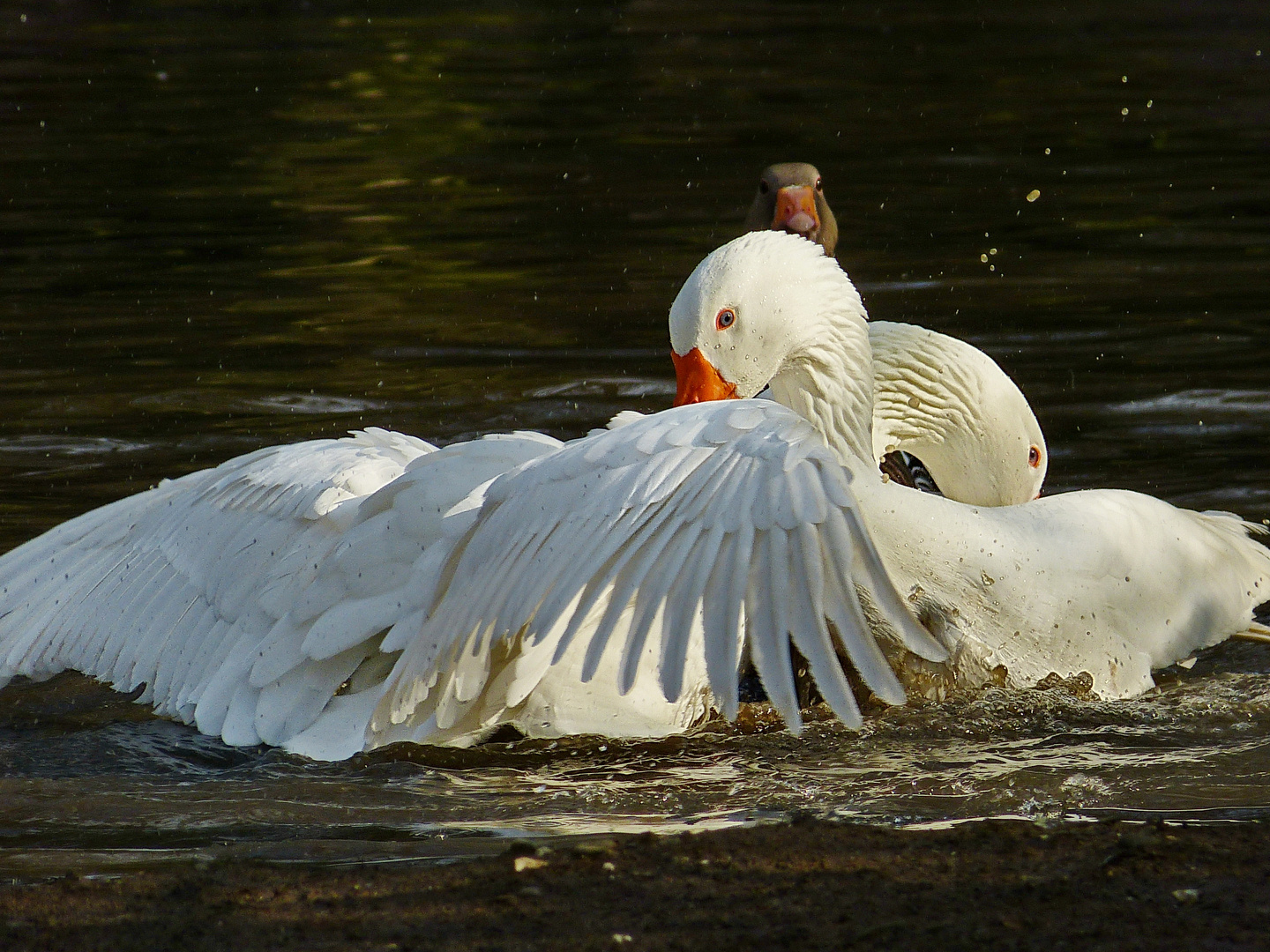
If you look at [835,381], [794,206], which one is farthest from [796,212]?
[835,381]

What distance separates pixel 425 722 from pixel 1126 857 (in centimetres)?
201

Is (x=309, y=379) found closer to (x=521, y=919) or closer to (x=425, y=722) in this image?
(x=425, y=722)

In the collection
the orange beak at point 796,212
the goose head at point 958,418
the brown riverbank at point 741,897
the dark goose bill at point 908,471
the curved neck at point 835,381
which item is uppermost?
the orange beak at point 796,212

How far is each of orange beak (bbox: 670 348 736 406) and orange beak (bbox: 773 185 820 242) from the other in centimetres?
349

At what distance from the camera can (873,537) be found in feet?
16.8

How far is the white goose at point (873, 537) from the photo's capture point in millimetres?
4355

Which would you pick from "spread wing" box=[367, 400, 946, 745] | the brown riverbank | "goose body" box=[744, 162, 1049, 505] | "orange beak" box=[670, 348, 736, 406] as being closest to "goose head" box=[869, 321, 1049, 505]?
"goose body" box=[744, 162, 1049, 505]

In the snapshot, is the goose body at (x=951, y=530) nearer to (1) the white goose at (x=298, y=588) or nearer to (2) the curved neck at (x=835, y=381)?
(2) the curved neck at (x=835, y=381)

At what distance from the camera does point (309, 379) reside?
32.6ft

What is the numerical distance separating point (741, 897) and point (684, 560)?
2.33ft

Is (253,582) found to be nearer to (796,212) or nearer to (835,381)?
(835,381)

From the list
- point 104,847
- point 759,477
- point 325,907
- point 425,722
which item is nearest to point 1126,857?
point 759,477

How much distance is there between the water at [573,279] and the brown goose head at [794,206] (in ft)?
3.46

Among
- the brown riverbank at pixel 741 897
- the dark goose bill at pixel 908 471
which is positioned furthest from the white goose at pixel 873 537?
the dark goose bill at pixel 908 471
